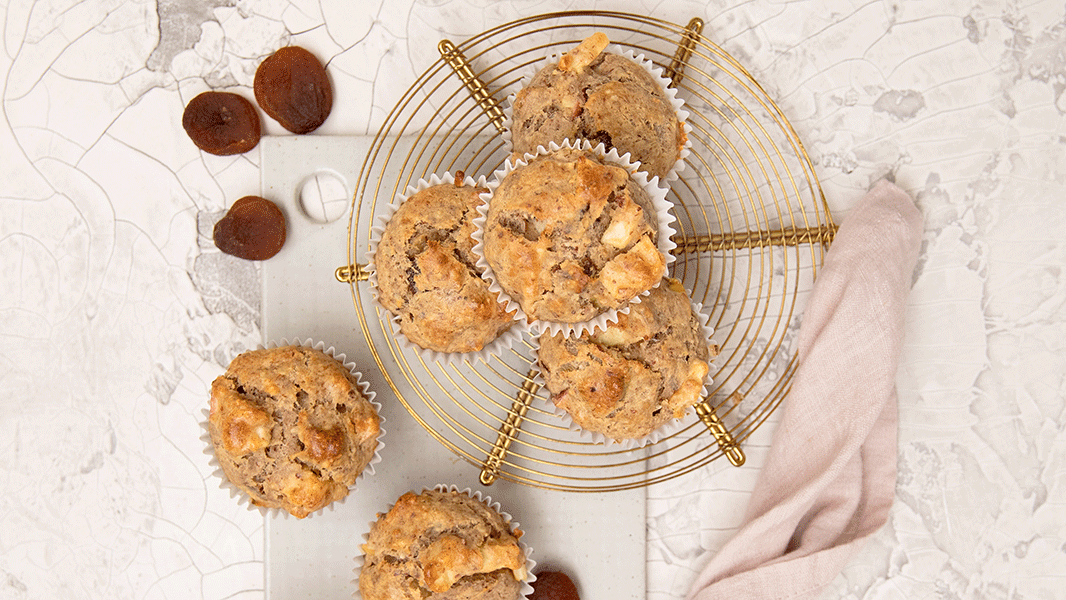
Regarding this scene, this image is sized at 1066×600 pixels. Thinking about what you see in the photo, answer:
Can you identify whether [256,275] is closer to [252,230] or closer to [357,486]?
[252,230]

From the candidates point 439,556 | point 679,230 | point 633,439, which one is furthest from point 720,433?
point 439,556

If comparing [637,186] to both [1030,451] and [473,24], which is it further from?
[1030,451]

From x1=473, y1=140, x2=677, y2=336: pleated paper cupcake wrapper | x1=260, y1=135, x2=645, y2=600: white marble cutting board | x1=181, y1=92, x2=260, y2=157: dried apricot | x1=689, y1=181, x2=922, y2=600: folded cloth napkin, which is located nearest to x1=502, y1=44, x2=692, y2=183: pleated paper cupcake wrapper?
x1=473, y1=140, x2=677, y2=336: pleated paper cupcake wrapper

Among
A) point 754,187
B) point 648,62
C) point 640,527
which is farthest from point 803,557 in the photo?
point 648,62

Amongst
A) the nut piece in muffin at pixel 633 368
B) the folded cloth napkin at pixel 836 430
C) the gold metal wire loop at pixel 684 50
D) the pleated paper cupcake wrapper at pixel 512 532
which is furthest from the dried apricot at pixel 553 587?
the gold metal wire loop at pixel 684 50

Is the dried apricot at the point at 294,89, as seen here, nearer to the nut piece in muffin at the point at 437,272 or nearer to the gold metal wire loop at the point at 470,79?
the gold metal wire loop at the point at 470,79
